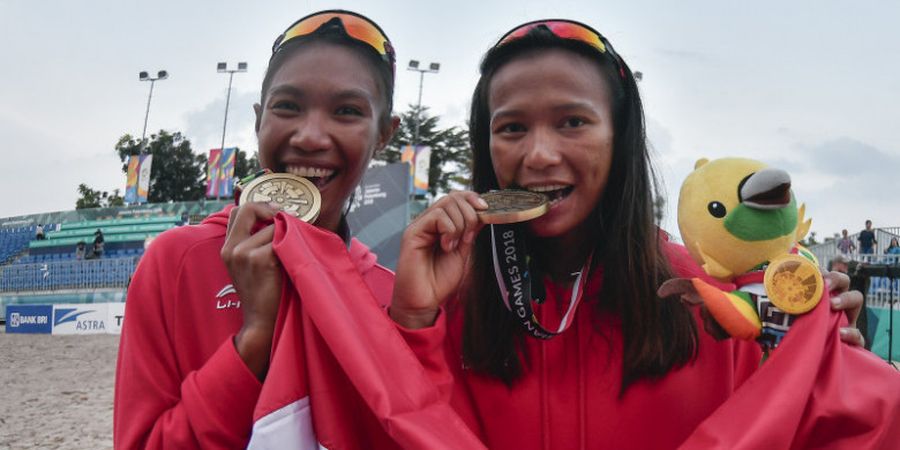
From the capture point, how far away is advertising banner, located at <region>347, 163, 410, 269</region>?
1764 cm

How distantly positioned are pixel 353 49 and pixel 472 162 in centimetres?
61

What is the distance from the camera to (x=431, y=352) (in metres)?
1.72

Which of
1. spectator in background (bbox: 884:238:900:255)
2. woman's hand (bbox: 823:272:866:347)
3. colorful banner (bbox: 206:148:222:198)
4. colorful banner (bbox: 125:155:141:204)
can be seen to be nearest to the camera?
woman's hand (bbox: 823:272:866:347)

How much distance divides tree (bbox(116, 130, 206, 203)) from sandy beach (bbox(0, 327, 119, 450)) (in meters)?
43.5

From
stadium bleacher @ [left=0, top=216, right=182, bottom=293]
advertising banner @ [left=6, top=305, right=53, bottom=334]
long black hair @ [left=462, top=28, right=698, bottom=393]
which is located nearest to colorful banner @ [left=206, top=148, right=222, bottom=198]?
stadium bleacher @ [left=0, top=216, right=182, bottom=293]

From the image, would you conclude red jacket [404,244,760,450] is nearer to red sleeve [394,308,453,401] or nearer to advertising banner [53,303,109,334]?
red sleeve [394,308,453,401]

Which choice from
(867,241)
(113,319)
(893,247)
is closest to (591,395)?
(893,247)

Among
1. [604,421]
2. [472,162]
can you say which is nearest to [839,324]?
[604,421]

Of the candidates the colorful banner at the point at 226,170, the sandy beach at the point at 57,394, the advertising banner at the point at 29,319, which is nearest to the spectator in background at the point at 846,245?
the sandy beach at the point at 57,394

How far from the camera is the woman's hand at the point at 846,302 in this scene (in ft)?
5.16

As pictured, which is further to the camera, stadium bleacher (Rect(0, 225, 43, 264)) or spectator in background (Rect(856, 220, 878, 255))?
stadium bleacher (Rect(0, 225, 43, 264))

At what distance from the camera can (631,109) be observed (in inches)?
84.0

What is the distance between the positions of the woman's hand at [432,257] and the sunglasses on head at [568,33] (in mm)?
608

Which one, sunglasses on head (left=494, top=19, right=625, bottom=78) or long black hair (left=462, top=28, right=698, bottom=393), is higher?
sunglasses on head (left=494, top=19, right=625, bottom=78)
